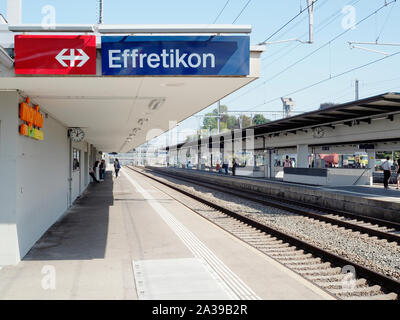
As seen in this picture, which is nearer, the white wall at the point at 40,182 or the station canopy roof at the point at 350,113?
the white wall at the point at 40,182

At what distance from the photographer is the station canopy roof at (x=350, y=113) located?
1471 cm

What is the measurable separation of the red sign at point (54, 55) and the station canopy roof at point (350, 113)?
12.1m

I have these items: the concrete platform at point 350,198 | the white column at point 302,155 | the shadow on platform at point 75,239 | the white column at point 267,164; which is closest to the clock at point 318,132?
the white column at point 302,155

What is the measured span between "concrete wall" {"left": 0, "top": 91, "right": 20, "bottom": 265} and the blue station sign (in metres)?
1.98

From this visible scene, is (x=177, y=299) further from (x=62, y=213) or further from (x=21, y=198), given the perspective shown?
(x=62, y=213)

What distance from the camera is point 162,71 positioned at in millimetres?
5211

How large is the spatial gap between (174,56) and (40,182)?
4461 mm

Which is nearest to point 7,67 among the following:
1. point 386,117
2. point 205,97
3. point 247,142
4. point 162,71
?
point 162,71

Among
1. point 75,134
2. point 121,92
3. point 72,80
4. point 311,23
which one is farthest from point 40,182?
point 311,23

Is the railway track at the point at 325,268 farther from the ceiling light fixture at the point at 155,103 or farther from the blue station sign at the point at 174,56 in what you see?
the ceiling light fixture at the point at 155,103

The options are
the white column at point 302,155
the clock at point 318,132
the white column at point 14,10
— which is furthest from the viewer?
the white column at point 302,155

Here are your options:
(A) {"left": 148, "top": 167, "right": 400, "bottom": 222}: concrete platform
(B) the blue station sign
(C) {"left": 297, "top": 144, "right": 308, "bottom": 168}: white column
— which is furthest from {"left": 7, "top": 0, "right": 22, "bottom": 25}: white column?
(C) {"left": 297, "top": 144, "right": 308, "bottom": 168}: white column
